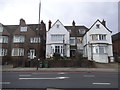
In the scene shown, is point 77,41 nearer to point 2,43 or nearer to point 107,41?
point 107,41

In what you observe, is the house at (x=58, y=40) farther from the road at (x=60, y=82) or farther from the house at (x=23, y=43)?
the road at (x=60, y=82)

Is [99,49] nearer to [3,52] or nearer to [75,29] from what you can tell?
[75,29]

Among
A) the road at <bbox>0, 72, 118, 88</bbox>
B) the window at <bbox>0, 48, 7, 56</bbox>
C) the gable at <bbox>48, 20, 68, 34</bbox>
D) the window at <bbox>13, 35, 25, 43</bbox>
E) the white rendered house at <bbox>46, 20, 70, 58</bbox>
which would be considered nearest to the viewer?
the road at <bbox>0, 72, 118, 88</bbox>

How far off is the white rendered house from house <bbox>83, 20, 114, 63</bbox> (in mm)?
5194

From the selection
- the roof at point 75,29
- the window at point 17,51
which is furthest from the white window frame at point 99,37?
the window at point 17,51

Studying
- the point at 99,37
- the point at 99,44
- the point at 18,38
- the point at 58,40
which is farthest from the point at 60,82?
the point at 18,38

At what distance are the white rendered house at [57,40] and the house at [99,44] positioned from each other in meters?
5.19

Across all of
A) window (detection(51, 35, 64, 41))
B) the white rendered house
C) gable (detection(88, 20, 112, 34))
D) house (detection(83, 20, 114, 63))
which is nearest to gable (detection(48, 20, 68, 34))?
the white rendered house

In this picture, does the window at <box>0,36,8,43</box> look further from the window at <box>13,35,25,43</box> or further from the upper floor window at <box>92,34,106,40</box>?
the upper floor window at <box>92,34,106,40</box>

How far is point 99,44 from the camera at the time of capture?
37781mm

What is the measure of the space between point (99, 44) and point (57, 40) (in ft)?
33.3

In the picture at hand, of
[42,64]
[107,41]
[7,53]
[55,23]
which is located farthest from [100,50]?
[7,53]

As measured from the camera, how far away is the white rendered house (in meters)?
38.9

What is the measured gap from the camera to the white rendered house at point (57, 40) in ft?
128
